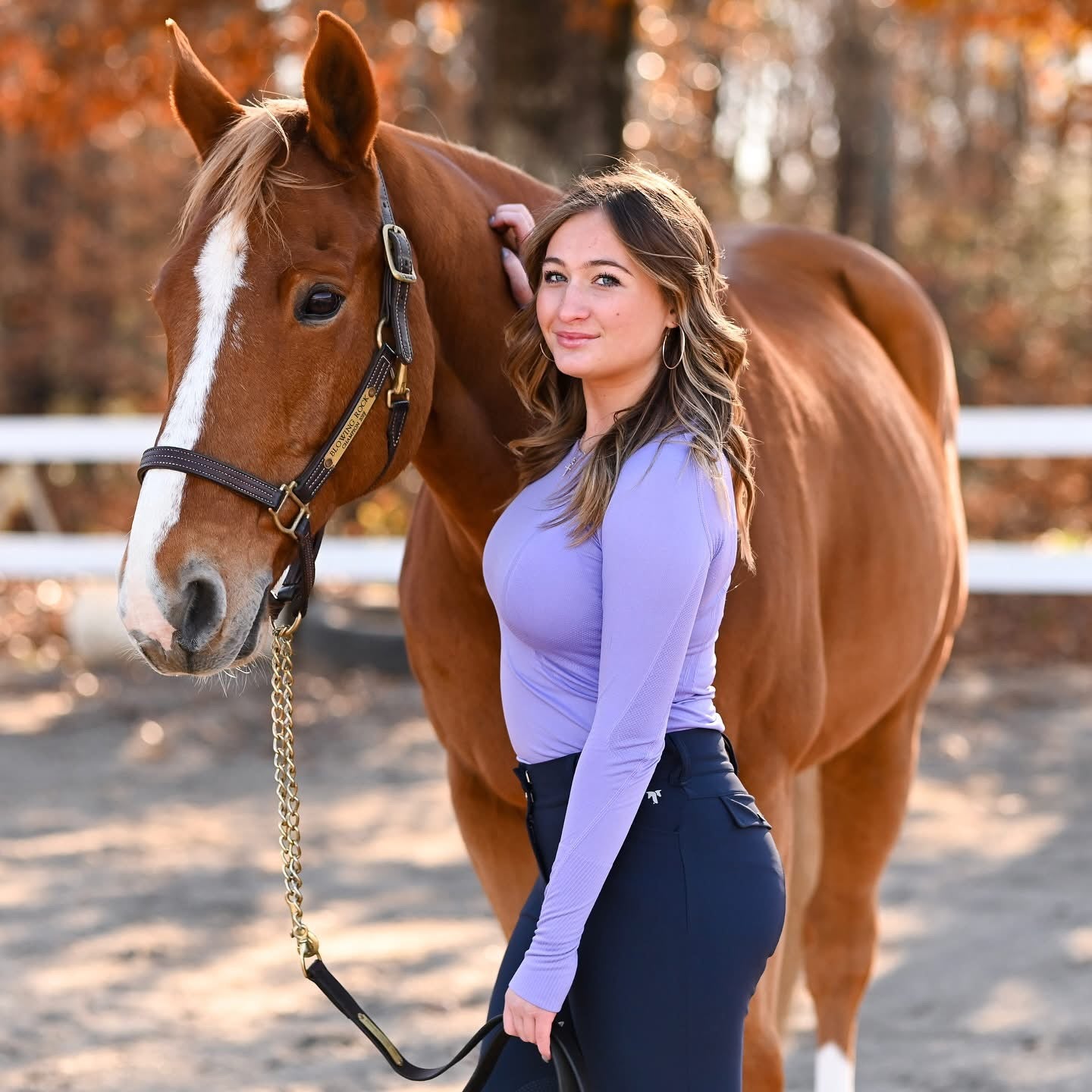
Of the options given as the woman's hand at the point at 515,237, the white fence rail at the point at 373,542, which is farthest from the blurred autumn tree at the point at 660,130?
the woman's hand at the point at 515,237

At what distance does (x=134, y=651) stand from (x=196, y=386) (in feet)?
1.18

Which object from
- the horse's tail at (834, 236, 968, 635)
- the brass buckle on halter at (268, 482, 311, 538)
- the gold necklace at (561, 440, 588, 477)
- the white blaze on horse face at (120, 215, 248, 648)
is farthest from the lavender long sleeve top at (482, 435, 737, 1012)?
the horse's tail at (834, 236, 968, 635)

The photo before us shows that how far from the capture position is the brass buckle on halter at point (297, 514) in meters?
1.89

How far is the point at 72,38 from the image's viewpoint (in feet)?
27.0

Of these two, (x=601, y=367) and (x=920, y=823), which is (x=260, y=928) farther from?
(x=601, y=367)

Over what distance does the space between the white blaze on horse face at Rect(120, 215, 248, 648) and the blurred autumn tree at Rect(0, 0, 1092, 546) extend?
4722mm

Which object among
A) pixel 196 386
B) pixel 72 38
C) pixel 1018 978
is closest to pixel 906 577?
pixel 1018 978

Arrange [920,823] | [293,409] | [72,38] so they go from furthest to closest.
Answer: [72,38] → [920,823] → [293,409]

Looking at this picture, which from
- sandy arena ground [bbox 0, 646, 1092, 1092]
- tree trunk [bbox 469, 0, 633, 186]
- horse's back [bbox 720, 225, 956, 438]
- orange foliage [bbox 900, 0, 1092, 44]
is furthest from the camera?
orange foliage [bbox 900, 0, 1092, 44]

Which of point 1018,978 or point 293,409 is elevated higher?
point 293,409

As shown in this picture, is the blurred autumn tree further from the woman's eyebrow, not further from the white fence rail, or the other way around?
the woman's eyebrow

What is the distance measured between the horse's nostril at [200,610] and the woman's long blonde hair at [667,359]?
0.44 m

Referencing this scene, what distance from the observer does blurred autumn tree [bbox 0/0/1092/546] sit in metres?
7.13

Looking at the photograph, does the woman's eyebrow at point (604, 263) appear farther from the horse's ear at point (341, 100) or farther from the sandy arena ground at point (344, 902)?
the sandy arena ground at point (344, 902)
